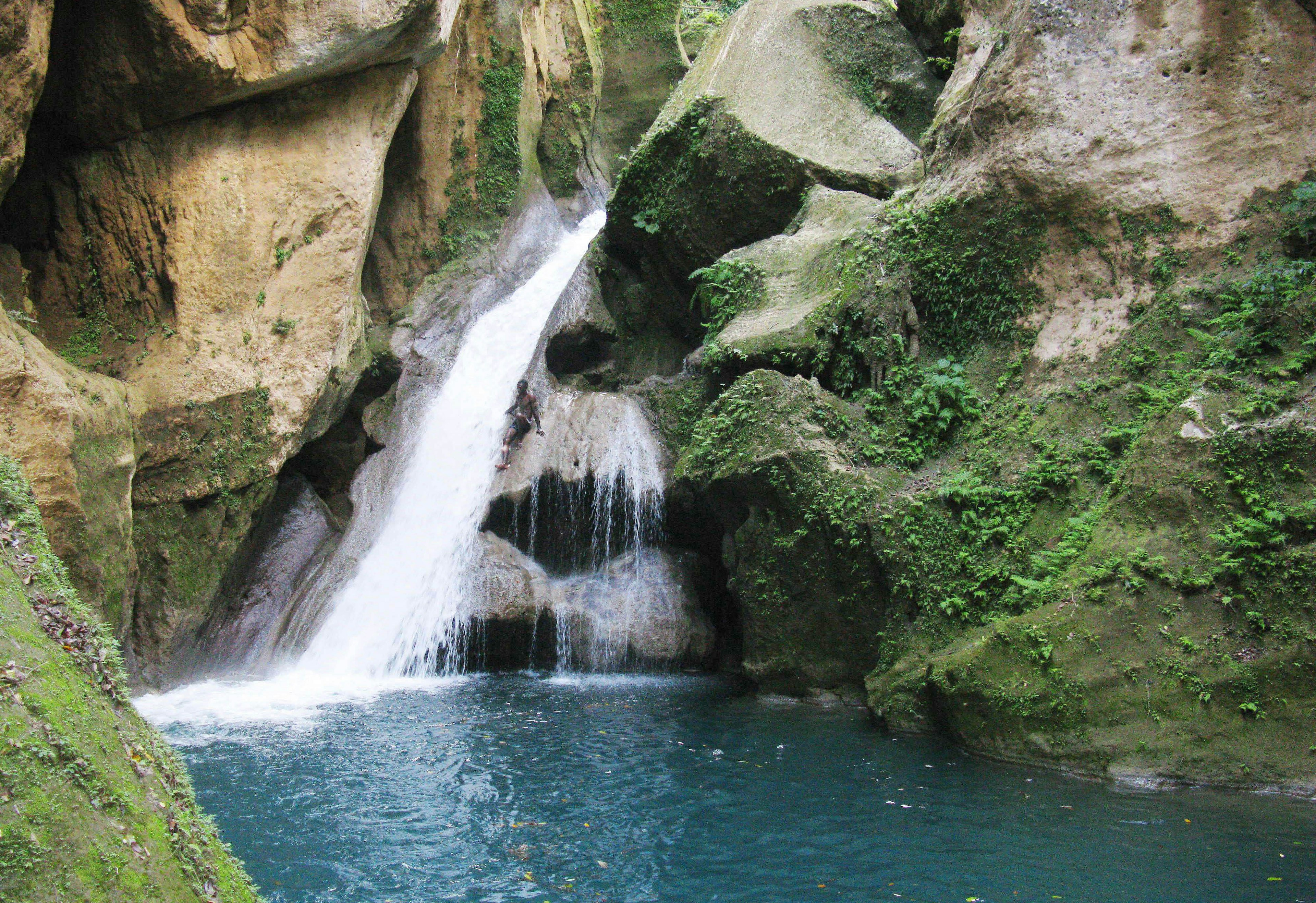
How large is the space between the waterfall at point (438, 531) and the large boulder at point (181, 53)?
5.64 meters

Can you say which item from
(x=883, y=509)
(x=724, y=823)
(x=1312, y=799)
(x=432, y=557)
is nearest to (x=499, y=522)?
(x=432, y=557)

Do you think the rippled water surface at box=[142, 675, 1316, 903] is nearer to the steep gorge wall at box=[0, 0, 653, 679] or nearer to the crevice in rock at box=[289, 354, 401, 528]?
the steep gorge wall at box=[0, 0, 653, 679]

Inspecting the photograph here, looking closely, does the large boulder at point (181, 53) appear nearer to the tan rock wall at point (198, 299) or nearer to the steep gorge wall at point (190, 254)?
the steep gorge wall at point (190, 254)

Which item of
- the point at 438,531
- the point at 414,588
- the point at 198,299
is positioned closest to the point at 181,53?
the point at 198,299

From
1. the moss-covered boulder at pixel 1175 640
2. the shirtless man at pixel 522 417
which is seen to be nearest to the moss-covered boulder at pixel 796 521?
the moss-covered boulder at pixel 1175 640

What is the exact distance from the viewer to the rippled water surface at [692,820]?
5.82 meters

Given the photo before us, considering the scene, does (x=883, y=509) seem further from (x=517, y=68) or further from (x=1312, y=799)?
(x=517, y=68)

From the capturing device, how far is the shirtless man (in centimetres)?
1446

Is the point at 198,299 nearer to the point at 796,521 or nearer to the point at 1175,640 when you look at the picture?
the point at 796,521

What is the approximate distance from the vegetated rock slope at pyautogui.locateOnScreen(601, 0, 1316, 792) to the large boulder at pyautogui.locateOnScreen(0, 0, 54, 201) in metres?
8.23

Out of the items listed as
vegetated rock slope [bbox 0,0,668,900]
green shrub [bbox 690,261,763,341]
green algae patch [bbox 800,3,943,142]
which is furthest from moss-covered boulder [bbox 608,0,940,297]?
vegetated rock slope [bbox 0,0,668,900]

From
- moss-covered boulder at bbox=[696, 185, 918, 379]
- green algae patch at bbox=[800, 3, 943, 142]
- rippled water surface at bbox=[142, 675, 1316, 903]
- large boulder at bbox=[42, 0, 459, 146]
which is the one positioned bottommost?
rippled water surface at bbox=[142, 675, 1316, 903]

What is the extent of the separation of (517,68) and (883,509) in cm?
1384

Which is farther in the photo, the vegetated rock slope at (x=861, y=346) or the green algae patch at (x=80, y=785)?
the vegetated rock slope at (x=861, y=346)
